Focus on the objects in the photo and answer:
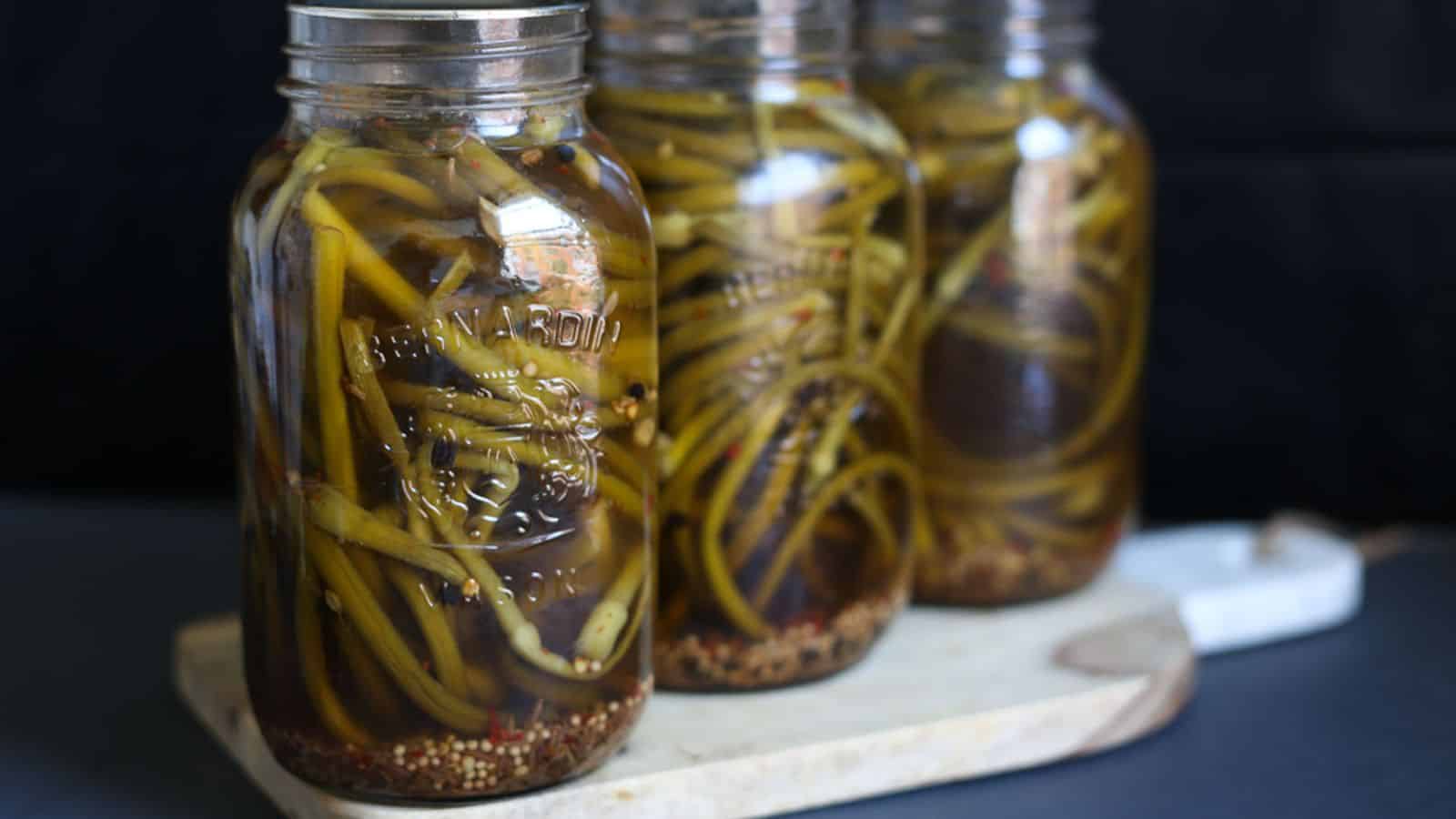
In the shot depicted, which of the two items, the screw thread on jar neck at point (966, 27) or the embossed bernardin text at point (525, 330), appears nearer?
the embossed bernardin text at point (525, 330)

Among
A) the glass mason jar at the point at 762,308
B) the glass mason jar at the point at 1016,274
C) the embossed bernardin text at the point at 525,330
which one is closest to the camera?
the embossed bernardin text at the point at 525,330

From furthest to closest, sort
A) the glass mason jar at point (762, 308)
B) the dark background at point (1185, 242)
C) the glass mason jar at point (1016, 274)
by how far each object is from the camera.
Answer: the dark background at point (1185, 242), the glass mason jar at point (1016, 274), the glass mason jar at point (762, 308)

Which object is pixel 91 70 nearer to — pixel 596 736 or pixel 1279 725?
pixel 596 736

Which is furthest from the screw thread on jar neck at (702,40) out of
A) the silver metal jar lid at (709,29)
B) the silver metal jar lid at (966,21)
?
the silver metal jar lid at (966,21)

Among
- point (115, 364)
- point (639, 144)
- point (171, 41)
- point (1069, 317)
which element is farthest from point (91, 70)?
point (1069, 317)

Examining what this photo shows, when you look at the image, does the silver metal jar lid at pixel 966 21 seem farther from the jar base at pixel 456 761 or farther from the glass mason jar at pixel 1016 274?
the jar base at pixel 456 761

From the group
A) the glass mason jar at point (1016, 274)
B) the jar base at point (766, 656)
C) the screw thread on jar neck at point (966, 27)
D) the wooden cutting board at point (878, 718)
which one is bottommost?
the wooden cutting board at point (878, 718)

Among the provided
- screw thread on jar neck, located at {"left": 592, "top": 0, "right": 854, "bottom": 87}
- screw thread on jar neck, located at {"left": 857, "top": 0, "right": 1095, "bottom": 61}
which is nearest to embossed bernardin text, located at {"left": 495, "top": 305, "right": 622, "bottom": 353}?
screw thread on jar neck, located at {"left": 592, "top": 0, "right": 854, "bottom": 87}

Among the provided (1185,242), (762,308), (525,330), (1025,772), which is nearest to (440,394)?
(525,330)
